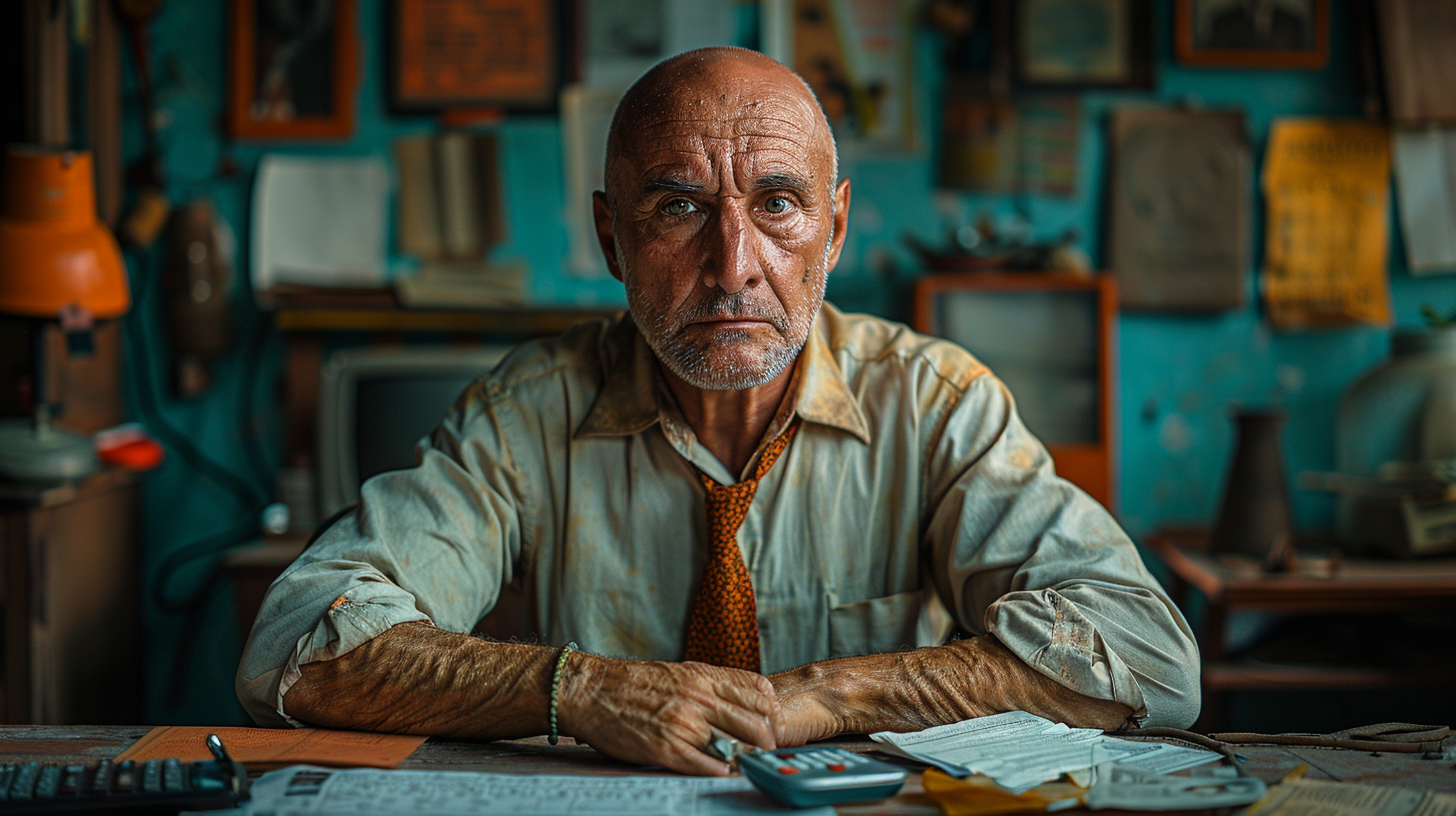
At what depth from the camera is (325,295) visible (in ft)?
9.44

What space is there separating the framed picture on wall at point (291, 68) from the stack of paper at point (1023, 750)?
2.47 meters

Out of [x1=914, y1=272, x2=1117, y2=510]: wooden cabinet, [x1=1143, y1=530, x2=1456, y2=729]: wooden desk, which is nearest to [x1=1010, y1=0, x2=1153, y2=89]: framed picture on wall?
[x1=914, y1=272, x2=1117, y2=510]: wooden cabinet

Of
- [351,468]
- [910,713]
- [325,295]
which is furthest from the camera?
[325,295]

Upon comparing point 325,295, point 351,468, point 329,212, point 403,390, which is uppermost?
point 329,212

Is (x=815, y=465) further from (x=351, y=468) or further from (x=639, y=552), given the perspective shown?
(x=351, y=468)

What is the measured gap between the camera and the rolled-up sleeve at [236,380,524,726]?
3.68ft

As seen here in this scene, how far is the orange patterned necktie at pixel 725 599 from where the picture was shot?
138 centimetres

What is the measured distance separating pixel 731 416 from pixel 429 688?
55 centimetres

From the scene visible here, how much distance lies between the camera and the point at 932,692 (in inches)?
43.5

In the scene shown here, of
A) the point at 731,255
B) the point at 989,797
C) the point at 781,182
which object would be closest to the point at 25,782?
the point at 989,797

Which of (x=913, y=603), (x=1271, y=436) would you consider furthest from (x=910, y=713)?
(x=1271, y=436)

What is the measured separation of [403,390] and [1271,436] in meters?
2.01

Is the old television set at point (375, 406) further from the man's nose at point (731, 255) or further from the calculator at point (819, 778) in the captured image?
the calculator at point (819, 778)

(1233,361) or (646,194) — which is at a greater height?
(646,194)
